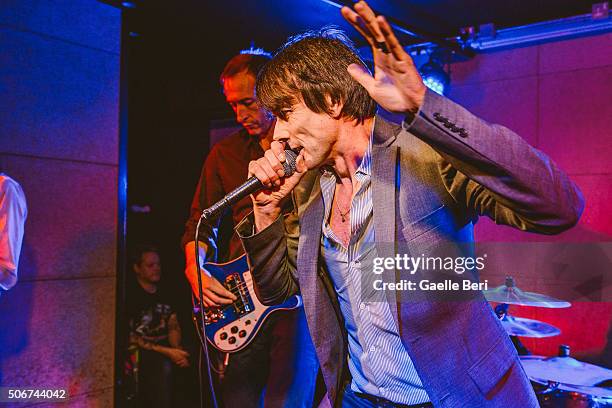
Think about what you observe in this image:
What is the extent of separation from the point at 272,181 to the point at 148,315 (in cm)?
372

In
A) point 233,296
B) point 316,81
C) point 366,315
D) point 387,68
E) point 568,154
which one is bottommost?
point 233,296

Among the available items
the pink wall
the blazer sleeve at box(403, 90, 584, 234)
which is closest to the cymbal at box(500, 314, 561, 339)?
the pink wall

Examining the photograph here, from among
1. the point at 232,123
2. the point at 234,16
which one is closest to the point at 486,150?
the point at 234,16

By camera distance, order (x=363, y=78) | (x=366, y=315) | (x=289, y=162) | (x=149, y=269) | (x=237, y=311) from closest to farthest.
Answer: (x=363, y=78) → (x=366, y=315) → (x=289, y=162) → (x=237, y=311) → (x=149, y=269)

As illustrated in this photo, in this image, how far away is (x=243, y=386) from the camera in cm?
261

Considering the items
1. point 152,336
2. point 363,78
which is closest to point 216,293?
point 363,78

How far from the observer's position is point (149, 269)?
16.8ft

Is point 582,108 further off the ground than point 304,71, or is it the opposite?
point 582,108

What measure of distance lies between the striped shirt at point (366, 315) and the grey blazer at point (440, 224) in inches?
2.1

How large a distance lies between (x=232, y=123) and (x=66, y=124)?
3.64 m

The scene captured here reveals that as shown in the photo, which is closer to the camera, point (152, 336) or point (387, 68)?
point (387, 68)

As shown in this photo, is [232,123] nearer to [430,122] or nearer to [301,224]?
[301,224]

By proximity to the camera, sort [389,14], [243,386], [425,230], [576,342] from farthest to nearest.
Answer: [576,342], [389,14], [243,386], [425,230]

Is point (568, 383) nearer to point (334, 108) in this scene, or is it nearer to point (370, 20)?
point (334, 108)
